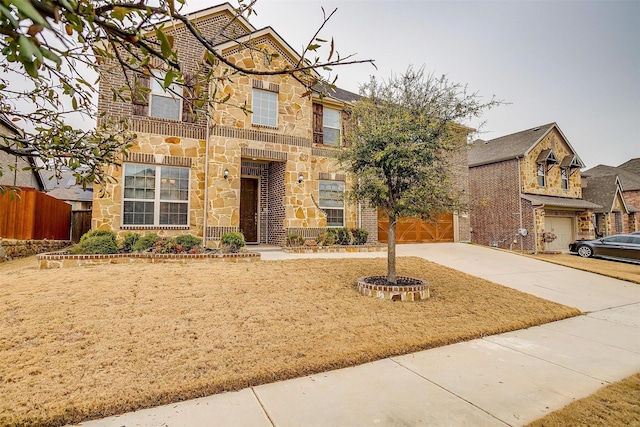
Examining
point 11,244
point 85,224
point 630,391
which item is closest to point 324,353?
point 630,391

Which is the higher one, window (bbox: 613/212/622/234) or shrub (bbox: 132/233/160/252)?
window (bbox: 613/212/622/234)

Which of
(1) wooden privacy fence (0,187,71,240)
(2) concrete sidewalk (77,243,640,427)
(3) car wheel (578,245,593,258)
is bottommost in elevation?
(2) concrete sidewalk (77,243,640,427)

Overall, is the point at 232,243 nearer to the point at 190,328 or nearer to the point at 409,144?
the point at 190,328

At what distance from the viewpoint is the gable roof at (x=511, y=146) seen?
18188mm

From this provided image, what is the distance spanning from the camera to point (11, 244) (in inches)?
351

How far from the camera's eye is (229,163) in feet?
33.4

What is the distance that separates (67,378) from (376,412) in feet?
8.82

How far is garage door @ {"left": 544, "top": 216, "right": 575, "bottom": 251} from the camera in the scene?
1864 cm

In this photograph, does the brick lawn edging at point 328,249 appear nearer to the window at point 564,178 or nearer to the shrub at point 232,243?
the shrub at point 232,243

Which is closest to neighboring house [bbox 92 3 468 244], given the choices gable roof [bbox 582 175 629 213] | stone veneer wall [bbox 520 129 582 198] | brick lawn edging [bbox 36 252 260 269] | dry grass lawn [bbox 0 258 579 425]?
brick lawn edging [bbox 36 252 260 269]

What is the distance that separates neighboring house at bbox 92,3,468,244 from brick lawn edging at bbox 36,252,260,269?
2008 mm

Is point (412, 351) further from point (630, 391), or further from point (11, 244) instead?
point (11, 244)

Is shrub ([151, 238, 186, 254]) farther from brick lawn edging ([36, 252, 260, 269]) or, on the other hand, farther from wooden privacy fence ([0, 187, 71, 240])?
wooden privacy fence ([0, 187, 71, 240])

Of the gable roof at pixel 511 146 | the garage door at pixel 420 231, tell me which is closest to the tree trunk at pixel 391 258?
the garage door at pixel 420 231
